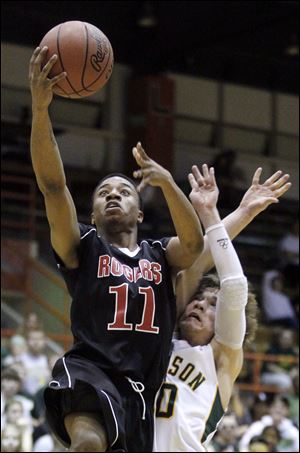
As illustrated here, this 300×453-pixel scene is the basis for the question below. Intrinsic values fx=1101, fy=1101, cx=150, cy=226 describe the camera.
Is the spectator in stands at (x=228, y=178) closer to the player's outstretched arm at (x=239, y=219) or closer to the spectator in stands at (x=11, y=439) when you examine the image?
the spectator in stands at (x=11, y=439)

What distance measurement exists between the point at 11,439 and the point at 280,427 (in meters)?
3.10

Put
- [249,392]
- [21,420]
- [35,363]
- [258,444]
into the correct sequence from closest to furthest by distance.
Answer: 1. [21,420]
2. [258,444]
3. [35,363]
4. [249,392]

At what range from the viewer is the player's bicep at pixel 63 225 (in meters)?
4.87

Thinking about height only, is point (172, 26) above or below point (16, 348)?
above

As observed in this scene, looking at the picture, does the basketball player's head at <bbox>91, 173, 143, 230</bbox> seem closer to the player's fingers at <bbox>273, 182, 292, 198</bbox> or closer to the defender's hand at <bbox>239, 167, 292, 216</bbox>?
the defender's hand at <bbox>239, 167, 292, 216</bbox>

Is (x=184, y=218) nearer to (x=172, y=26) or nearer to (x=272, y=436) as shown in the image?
(x=272, y=436)

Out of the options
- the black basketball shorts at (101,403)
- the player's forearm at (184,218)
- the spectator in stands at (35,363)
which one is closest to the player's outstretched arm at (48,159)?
the player's forearm at (184,218)

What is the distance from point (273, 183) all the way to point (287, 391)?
7906 mm

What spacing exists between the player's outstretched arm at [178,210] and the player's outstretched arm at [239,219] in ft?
0.83

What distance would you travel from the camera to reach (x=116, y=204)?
16.8 feet

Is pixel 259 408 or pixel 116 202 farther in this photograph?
pixel 259 408

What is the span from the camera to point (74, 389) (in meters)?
4.74

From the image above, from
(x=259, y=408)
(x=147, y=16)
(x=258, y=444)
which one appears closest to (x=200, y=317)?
(x=258, y=444)

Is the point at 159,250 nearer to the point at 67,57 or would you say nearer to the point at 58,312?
the point at 67,57
